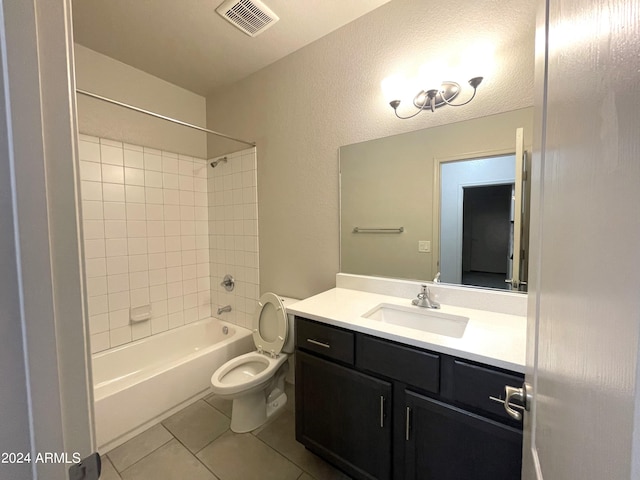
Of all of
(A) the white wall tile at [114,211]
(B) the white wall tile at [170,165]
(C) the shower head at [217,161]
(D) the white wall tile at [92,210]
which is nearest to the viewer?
(D) the white wall tile at [92,210]

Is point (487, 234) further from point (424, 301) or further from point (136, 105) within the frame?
point (136, 105)

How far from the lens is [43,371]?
377 millimetres

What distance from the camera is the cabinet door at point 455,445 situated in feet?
2.94

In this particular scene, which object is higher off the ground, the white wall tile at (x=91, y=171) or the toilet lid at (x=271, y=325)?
the white wall tile at (x=91, y=171)

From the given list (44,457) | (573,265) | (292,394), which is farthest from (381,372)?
(292,394)

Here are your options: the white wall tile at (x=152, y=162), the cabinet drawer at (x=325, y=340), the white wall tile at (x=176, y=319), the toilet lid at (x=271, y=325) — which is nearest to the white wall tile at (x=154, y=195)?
the white wall tile at (x=152, y=162)

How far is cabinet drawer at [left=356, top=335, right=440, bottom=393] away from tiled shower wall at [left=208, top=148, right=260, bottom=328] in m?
1.42

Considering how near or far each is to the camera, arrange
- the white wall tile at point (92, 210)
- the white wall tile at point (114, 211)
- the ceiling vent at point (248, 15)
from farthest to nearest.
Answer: the white wall tile at point (114, 211)
the white wall tile at point (92, 210)
the ceiling vent at point (248, 15)

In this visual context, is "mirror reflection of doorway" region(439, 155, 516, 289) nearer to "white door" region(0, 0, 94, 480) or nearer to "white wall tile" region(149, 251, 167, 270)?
"white door" region(0, 0, 94, 480)

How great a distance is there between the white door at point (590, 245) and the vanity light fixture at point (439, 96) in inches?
37.5

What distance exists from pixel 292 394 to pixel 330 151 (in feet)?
6.24

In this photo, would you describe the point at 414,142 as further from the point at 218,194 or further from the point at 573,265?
the point at 218,194

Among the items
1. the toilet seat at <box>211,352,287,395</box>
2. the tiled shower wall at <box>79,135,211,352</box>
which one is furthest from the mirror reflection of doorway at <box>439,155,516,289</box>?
the tiled shower wall at <box>79,135,211,352</box>

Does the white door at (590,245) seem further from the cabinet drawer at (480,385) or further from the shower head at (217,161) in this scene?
the shower head at (217,161)
